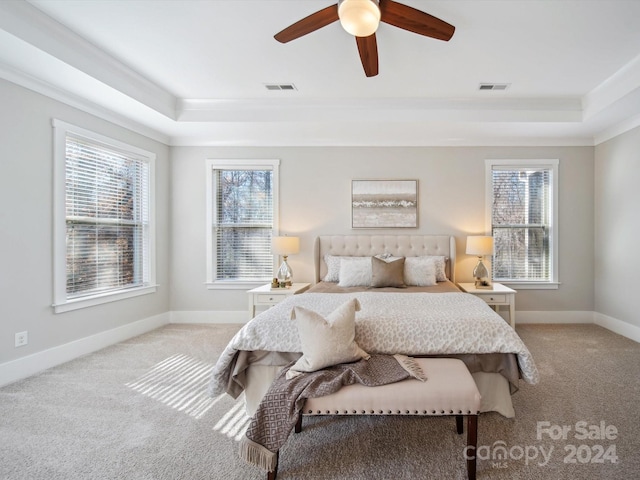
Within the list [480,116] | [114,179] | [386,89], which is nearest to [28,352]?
[114,179]

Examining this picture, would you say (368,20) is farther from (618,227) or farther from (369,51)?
(618,227)

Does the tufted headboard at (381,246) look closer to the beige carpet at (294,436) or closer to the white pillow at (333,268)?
the white pillow at (333,268)

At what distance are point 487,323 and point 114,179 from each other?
419cm

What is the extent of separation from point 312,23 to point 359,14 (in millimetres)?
402

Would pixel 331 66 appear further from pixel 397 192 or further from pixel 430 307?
pixel 430 307

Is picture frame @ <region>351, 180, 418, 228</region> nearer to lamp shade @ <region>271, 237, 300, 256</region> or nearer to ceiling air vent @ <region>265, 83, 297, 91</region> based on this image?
lamp shade @ <region>271, 237, 300, 256</region>

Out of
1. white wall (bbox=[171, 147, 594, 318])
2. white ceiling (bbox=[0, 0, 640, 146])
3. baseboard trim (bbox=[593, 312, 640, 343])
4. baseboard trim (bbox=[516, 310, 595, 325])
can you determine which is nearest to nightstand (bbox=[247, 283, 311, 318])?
white wall (bbox=[171, 147, 594, 318])

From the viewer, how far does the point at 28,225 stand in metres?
2.97

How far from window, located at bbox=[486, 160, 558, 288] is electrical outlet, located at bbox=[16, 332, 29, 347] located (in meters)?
5.41

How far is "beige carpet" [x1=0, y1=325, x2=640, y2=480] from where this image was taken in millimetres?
1771

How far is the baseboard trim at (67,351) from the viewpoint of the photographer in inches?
110

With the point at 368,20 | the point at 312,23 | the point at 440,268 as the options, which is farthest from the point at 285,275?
the point at 368,20

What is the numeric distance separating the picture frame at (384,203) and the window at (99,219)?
286 cm

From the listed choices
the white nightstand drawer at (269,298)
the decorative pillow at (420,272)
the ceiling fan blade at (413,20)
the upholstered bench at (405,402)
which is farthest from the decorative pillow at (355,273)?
the ceiling fan blade at (413,20)
